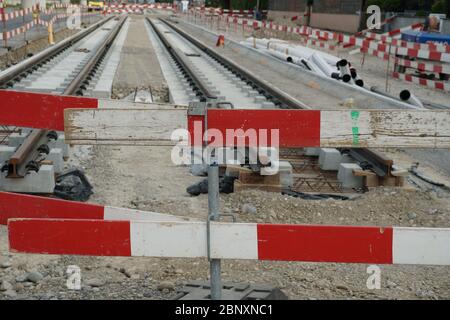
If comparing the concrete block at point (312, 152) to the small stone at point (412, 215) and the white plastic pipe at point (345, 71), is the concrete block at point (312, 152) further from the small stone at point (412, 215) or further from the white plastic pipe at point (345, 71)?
the white plastic pipe at point (345, 71)

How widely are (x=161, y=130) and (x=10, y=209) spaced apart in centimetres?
221

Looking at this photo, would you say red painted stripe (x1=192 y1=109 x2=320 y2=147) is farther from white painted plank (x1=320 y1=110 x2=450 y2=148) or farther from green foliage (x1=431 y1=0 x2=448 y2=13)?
green foliage (x1=431 y1=0 x2=448 y2=13)

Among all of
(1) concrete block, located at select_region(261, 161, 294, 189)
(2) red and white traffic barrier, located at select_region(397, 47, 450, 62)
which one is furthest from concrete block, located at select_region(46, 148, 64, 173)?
(2) red and white traffic barrier, located at select_region(397, 47, 450, 62)

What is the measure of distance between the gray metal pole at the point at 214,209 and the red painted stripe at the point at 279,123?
26 cm

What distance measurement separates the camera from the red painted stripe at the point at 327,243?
143 inches

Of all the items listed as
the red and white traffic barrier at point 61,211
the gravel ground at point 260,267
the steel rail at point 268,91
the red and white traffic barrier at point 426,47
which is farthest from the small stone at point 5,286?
the red and white traffic barrier at point 426,47

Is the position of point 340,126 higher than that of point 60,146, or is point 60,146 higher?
point 340,126

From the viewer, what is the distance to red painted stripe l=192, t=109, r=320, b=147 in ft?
12.0

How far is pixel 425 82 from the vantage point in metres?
17.7

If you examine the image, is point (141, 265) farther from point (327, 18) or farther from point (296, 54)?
point (327, 18)

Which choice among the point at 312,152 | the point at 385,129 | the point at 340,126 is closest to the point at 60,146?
the point at 312,152

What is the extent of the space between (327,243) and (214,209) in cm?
65

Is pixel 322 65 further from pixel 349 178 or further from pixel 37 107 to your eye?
pixel 37 107

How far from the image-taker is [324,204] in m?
6.06
